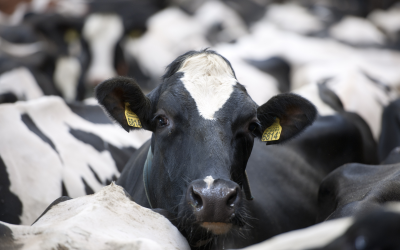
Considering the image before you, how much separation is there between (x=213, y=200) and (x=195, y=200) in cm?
11

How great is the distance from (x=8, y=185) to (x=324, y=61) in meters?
5.98

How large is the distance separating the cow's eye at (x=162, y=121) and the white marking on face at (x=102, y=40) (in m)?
5.43

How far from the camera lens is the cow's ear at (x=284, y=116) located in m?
2.84

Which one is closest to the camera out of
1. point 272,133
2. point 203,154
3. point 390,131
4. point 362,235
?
point 362,235

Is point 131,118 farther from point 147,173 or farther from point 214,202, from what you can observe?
point 214,202

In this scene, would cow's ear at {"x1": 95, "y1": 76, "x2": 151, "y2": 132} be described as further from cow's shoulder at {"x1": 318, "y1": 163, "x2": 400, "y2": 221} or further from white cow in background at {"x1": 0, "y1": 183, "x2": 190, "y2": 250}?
cow's shoulder at {"x1": 318, "y1": 163, "x2": 400, "y2": 221}

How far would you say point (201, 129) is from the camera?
2.45 meters

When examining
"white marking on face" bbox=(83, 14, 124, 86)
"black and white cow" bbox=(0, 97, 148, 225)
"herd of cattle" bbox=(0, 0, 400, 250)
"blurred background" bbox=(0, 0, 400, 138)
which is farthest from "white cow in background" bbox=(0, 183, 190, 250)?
"white marking on face" bbox=(83, 14, 124, 86)

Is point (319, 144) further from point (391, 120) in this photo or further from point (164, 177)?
point (164, 177)

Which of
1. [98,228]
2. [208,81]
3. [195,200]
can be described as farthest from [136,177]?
[98,228]

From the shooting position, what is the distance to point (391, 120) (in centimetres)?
548

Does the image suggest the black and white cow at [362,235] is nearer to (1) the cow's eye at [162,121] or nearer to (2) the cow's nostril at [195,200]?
(2) the cow's nostril at [195,200]

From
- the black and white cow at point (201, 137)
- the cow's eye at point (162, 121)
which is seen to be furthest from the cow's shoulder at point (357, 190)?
the cow's eye at point (162, 121)

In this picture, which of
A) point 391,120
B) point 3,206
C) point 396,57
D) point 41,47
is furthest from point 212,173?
point 396,57
